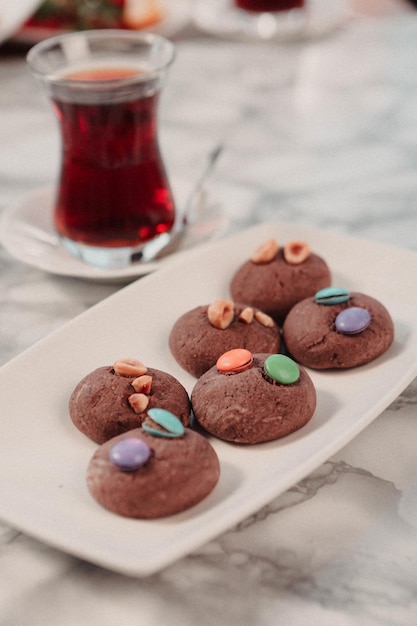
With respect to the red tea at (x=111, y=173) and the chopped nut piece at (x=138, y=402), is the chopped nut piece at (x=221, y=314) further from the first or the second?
the red tea at (x=111, y=173)

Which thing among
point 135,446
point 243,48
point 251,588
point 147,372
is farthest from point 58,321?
point 243,48

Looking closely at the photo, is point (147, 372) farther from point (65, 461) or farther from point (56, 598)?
point (56, 598)

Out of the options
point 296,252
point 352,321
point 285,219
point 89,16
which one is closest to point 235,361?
point 352,321

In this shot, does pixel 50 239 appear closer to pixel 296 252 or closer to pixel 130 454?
pixel 296 252

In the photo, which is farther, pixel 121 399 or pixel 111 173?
pixel 111 173

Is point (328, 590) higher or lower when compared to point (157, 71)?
lower

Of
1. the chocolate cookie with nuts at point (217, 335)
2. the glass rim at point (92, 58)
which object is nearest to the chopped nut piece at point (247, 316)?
the chocolate cookie with nuts at point (217, 335)

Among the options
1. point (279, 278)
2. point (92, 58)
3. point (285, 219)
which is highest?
point (92, 58)
